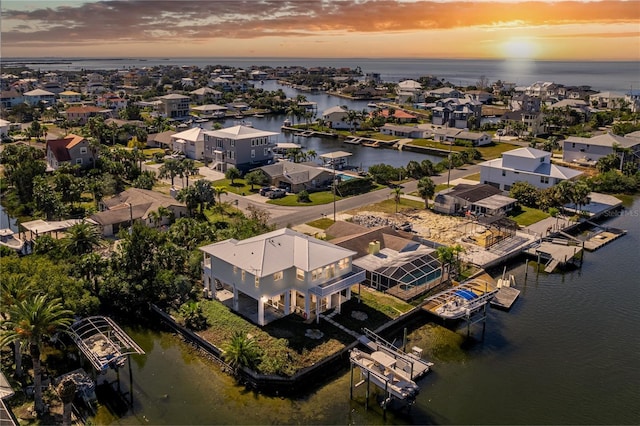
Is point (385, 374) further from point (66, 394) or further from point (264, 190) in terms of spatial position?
point (264, 190)

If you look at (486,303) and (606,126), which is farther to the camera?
(606,126)

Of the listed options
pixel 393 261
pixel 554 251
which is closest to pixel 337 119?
pixel 554 251

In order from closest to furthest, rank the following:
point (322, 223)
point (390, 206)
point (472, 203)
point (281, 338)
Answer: point (281, 338) → point (322, 223) → point (472, 203) → point (390, 206)

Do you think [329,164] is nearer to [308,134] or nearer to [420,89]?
[308,134]

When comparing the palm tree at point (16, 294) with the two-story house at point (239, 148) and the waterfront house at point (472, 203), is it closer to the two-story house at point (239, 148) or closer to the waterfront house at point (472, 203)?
the waterfront house at point (472, 203)

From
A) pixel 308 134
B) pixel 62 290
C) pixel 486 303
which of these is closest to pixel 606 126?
pixel 308 134

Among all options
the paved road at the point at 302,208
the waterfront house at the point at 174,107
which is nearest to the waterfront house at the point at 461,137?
the paved road at the point at 302,208

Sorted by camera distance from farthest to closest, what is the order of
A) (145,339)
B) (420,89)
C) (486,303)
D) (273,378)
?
(420,89), (486,303), (145,339), (273,378)
